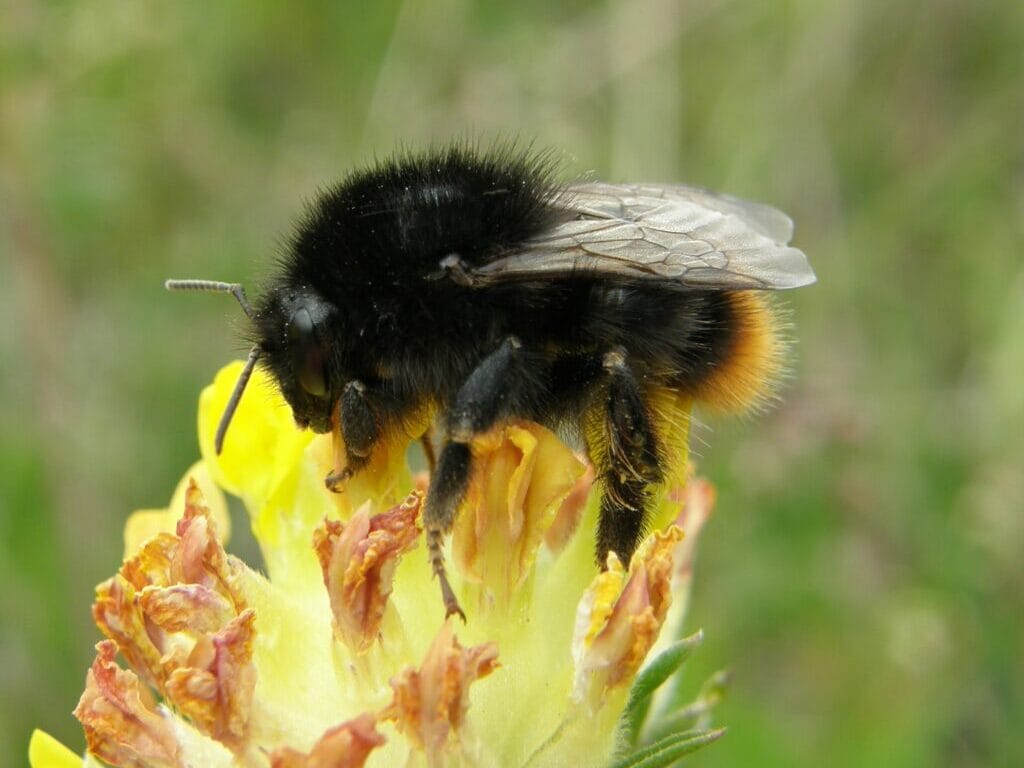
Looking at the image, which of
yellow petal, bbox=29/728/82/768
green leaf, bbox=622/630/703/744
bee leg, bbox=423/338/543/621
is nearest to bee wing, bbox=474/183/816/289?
bee leg, bbox=423/338/543/621

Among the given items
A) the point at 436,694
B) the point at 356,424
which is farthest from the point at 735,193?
the point at 436,694

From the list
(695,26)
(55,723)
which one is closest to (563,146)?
(695,26)

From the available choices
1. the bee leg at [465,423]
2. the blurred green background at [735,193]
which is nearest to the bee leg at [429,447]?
the bee leg at [465,423]

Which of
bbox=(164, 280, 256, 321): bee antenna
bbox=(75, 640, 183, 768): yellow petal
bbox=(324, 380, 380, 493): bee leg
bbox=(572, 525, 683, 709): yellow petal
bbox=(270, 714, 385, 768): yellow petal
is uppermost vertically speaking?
bbox=(164, 280, 256, 321): bee antenna

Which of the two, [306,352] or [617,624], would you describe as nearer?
[617,624]

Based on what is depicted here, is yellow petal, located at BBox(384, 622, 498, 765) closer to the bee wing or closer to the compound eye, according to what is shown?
the compound eye

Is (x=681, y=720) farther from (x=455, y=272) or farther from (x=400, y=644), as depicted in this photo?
(x=455, y=272)
